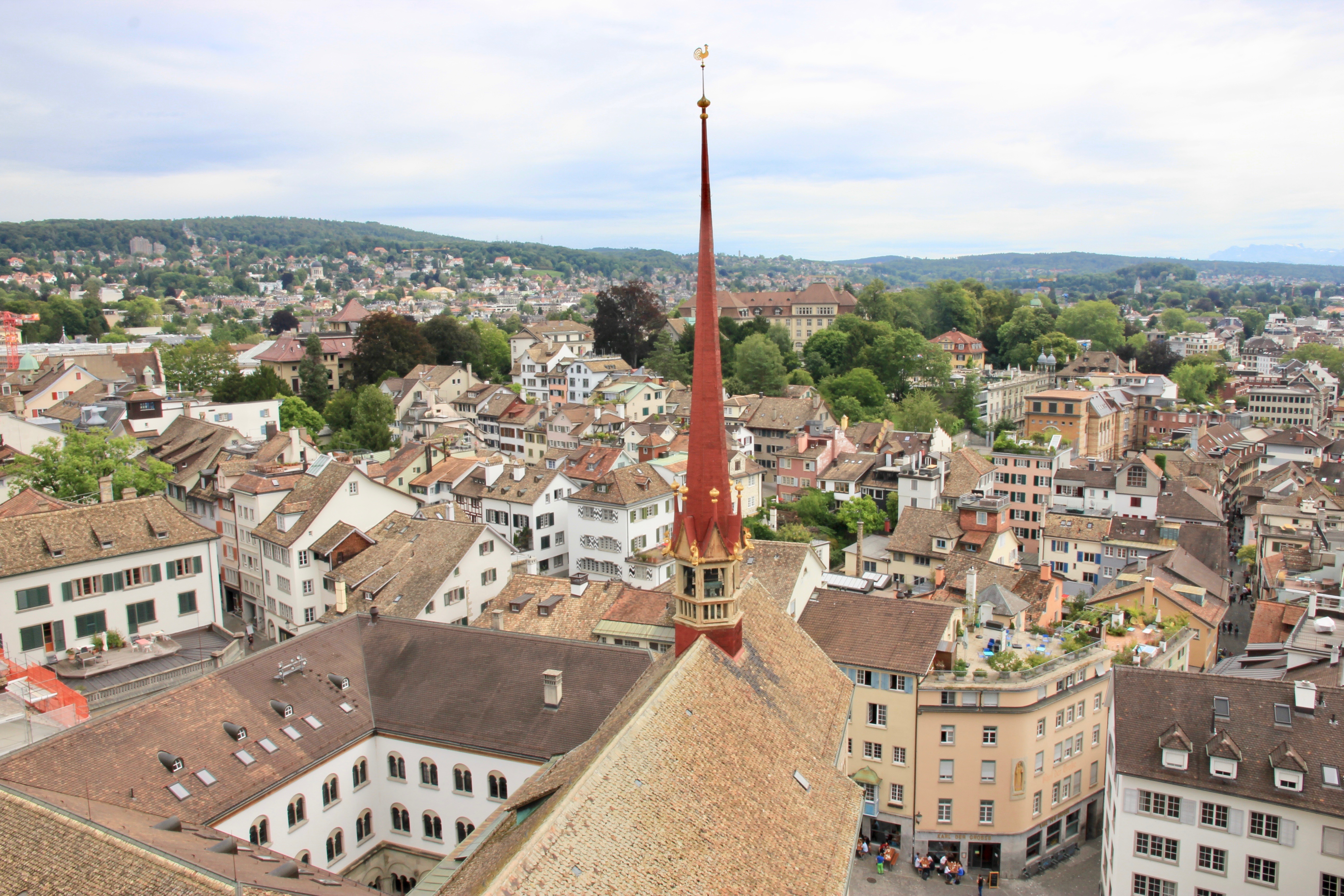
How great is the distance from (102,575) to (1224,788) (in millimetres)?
43471

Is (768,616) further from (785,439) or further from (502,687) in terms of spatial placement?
(785,439)

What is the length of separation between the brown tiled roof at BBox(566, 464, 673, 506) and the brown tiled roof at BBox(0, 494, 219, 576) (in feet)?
84.5

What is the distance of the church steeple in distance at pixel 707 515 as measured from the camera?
71.3ft

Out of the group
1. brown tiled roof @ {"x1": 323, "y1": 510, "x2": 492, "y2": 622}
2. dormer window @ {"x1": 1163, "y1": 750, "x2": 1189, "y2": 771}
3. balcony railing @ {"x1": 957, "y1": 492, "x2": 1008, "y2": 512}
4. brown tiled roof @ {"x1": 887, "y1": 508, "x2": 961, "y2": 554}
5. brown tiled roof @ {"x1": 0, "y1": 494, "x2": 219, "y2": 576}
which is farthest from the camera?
brown tiled roof @ {"x1": 887, "y1": 508, "x2": 961, "y2": 554}

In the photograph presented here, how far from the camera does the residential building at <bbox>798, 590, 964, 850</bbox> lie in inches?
1481

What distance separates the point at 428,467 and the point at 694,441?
58358 mm

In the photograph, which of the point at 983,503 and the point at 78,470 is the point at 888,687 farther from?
the point at 78,470

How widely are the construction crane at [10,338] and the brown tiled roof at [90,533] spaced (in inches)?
3022

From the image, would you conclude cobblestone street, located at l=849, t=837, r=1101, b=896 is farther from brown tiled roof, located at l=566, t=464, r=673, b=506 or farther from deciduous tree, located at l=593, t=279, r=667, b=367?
deciduous tree, located at l=593, t=279, r=667, b=367

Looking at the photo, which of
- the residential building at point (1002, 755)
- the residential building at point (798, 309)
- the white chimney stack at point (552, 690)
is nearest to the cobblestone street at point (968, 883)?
the residential building at point (1002, 755)

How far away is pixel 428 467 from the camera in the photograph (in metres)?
76.6

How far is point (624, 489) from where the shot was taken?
62031 millimetres

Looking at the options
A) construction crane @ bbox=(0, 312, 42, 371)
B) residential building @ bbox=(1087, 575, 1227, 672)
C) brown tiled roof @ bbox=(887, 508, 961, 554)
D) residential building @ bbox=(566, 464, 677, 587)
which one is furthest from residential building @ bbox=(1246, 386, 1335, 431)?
construction crane @ bbox=(0, 312, 42, 371)

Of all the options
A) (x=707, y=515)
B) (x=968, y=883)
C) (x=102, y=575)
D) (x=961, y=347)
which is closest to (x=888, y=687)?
(x=968, y=883)
